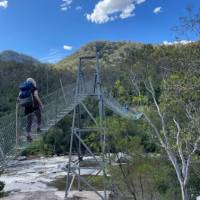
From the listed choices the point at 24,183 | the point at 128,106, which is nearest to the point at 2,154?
the point at 128,106

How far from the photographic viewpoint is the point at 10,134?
963 centimetres

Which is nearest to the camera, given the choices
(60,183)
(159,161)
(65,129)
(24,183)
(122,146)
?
(122,146)

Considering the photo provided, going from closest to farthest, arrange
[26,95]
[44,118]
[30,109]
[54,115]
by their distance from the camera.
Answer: [26,95] → [30,109] → [44,118] → [54,115]

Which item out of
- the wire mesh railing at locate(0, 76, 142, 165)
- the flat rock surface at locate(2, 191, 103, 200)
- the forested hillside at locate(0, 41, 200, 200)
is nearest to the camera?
the wire mesh railing at locate(0, 76, 142, 165)

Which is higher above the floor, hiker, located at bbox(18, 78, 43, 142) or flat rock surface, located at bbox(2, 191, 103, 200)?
hiker, located at bbox(18, 78, 43, 142)

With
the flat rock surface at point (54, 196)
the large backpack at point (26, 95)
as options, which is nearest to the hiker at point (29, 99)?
the large backpack at point (26, 95)

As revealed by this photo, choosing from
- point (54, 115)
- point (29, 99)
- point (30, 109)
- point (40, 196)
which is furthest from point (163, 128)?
point (40, 196)

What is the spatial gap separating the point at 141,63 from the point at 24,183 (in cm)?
984

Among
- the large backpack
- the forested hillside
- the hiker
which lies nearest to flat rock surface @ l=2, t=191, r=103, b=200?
the forested hillside

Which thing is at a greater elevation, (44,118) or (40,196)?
(44,118)

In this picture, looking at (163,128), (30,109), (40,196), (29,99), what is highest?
(29,99)

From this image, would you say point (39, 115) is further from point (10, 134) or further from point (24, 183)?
point (24, 183)

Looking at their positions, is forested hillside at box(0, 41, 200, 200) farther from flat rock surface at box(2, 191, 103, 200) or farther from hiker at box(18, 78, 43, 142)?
hiker at box(18, 78, 43, 142)

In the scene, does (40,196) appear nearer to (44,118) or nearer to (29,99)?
(44,118)
